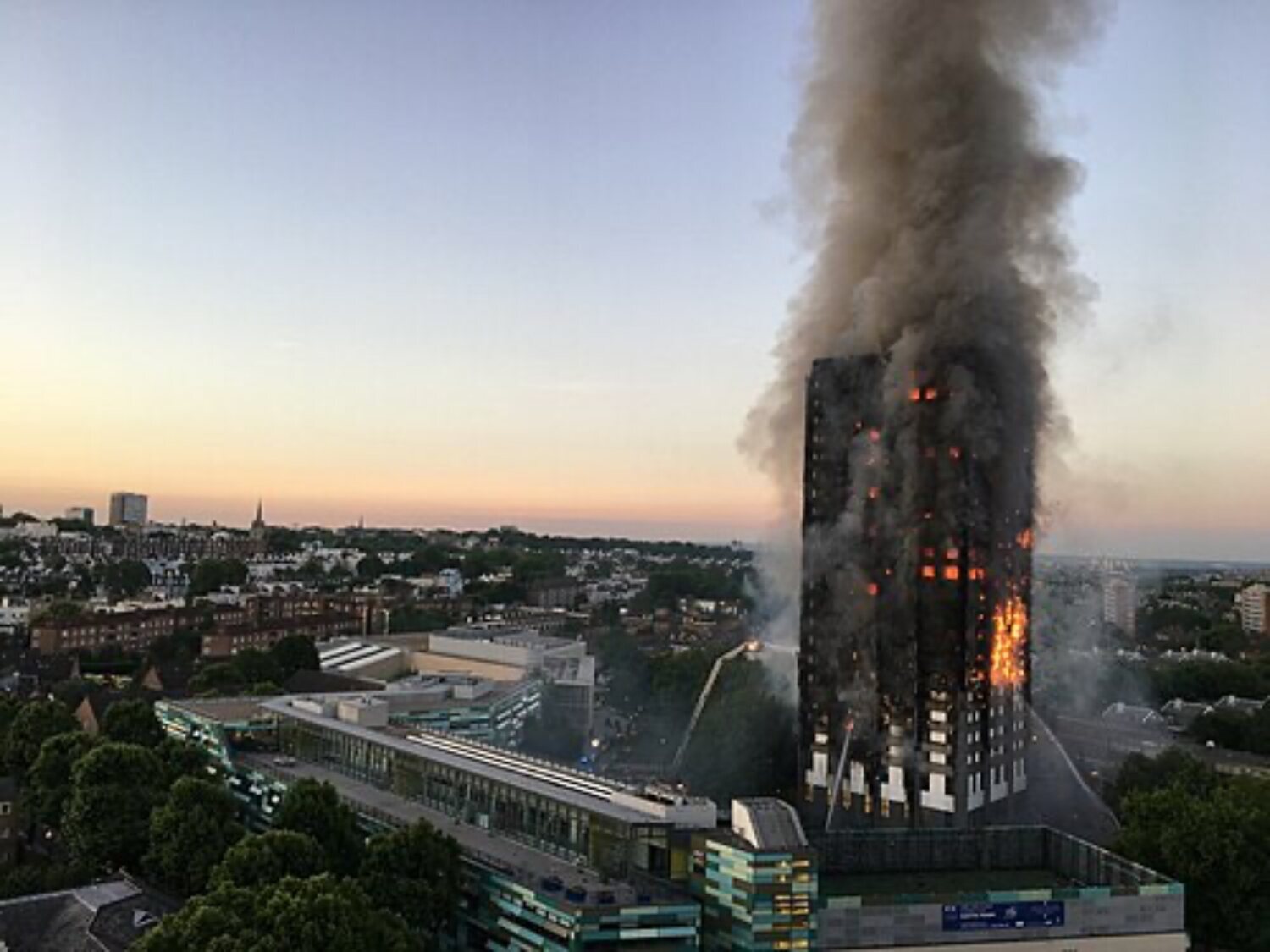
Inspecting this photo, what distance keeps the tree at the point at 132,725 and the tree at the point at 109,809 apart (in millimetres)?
9387

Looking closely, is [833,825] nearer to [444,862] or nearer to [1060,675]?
[444,862]

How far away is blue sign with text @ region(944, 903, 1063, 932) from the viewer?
30.3 metres

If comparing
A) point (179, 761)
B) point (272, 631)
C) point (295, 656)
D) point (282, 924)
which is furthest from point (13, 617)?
point (282, 924)

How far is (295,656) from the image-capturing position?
7888cm

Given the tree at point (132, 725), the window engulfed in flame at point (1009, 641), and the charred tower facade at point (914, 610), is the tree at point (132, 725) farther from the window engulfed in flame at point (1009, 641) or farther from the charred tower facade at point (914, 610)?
the window engulfed in flame at point (1009, 641)

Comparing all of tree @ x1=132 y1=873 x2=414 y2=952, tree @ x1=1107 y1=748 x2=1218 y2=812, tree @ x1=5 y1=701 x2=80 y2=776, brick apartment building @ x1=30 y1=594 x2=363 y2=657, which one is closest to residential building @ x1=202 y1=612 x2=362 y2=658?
brick apartment building @ x1=30 y1=594 x2=363 y2=657

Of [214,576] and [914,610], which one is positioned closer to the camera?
[914,610]

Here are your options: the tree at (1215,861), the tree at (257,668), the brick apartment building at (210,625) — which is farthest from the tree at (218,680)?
the tree at (1215,861)

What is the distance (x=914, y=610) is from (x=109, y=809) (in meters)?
29.7

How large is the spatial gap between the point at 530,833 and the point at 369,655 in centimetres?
5002

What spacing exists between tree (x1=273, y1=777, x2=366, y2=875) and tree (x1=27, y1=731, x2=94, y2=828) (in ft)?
40.4

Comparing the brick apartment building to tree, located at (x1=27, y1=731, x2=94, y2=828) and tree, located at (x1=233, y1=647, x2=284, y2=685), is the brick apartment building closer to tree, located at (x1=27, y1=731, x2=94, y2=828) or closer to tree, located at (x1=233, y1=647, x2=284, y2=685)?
tree, located at (x1=233, y1=647, x2=284, y2=685)

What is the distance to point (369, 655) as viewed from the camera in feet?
266

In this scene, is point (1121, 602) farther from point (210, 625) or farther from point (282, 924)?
point (282, 924)
